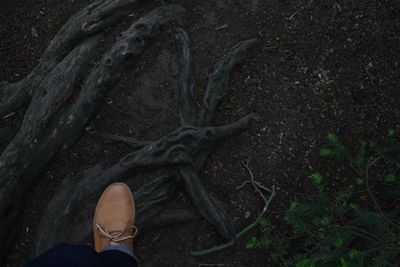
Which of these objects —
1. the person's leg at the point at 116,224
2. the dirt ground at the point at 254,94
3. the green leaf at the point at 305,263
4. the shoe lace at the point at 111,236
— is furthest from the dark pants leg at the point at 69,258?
the green leaf at the point at 305,263

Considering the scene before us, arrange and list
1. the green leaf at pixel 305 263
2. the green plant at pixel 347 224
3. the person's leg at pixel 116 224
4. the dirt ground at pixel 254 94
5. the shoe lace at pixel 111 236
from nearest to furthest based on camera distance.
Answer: the green leaf at pixel 305 263 → the green plant at pixel 347 224 → the person's leg at pixel 116 224 → the shoe lace at pixel 111 236 → the dirt ground at pixel 254 94

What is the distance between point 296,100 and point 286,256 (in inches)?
49.1

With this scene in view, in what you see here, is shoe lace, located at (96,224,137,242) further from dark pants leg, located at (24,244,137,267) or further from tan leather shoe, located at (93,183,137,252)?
dark pants leg, located at (24,244,137,267)

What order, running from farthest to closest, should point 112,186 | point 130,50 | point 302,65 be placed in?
point 302,65 < point 130,50 < point 112,186

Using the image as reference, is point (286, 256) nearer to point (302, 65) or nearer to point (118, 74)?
point (302, 65)

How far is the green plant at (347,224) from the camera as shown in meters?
2.56

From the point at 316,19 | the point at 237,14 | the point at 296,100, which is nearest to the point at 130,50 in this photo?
the point at 237,14

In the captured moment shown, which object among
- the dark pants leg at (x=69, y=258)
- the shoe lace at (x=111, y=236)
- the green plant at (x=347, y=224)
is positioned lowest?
the green plant at (x=347, y=224)

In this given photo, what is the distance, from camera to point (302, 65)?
3.50 metres

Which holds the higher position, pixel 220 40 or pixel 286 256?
pixel 220 40

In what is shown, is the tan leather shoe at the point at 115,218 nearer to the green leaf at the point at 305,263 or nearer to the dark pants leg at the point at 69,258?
the dark pants leg at the point at 69,258

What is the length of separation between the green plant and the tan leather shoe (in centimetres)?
88

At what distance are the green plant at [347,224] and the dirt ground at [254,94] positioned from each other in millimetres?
220

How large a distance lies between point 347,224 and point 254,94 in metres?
1.24
